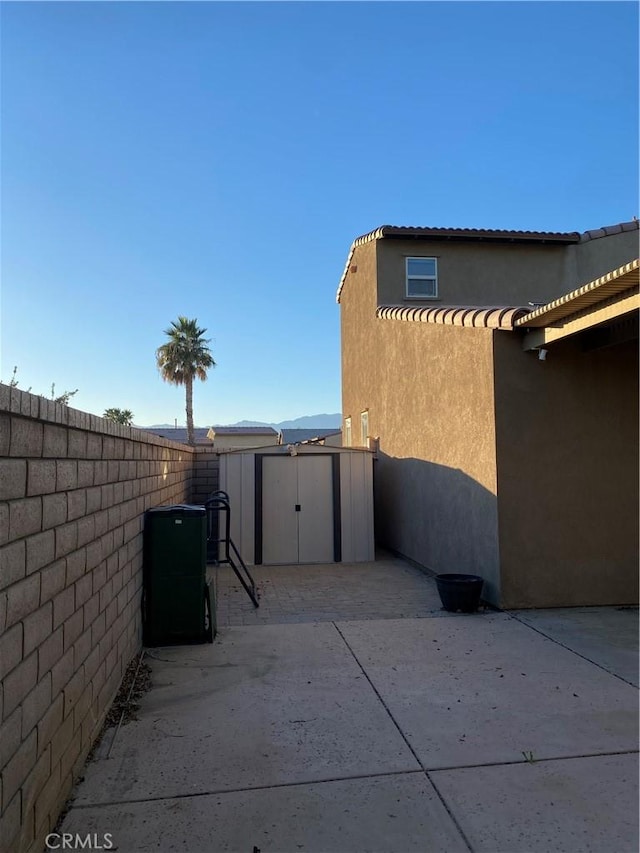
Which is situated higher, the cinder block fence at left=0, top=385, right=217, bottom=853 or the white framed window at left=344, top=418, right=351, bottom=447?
the white framed window at left=344, top=418, right=351, bottom=447

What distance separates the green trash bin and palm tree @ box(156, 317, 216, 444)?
27.1 m

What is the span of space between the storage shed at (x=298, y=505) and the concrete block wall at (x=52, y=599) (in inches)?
240

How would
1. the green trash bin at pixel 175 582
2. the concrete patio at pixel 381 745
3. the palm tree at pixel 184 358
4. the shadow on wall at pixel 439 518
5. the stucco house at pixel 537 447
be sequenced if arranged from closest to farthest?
the concrete patio at pixel 381 745 < the green trash bin at pixel 175 582 < the stucco house at pixel 537 447 < the shadow on wall at pixel 439 518 < the palm tree at pixel 184 358

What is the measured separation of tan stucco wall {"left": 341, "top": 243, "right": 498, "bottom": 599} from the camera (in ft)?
23.9

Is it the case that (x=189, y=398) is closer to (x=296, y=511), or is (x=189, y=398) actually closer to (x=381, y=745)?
(x=296, y=511)

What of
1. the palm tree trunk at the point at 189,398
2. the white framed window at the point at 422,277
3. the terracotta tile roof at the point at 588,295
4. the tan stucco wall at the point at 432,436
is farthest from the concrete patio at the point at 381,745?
the palm tree trunk at the point at 189,398

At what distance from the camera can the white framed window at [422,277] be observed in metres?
13.1

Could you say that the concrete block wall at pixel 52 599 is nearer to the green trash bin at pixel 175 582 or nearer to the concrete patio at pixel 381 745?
the concrete patio at pixel 381 745

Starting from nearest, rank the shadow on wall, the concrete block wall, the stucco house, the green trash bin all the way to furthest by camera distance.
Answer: the concrete block wall < the green trash bin < the stucco house < the shadow on wall

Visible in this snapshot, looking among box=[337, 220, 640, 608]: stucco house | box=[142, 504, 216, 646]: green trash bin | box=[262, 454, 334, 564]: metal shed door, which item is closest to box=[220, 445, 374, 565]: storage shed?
box=[262, 454, 334, 564]: metal shed door

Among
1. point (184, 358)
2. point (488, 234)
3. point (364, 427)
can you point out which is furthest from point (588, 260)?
point (184, 358)

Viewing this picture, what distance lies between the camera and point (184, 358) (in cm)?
3189

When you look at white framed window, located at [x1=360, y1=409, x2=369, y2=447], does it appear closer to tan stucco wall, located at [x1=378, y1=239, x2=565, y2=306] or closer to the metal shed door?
tan stucco wall, located at [x1=378, y1=239, x2=565, y2=306]

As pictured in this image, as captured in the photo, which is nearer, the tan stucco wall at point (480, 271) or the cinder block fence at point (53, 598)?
the cinder block fence at point (53, 598)
